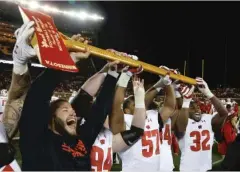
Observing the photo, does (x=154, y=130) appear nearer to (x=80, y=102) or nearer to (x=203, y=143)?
(x=80, y=102)

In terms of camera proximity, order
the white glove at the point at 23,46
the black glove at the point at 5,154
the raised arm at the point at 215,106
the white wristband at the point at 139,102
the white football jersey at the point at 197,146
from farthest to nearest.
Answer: the white football jersey at the point at 197,146
the raised arm at the point at 215,106
the white wristband at the point at 139,102
the black glove at the point at 5,154
the white glove at the point at 23,46

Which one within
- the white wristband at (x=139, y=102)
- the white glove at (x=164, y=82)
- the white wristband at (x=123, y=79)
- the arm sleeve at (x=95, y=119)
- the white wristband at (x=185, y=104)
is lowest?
the arm sleeve at (x=95, y=119)

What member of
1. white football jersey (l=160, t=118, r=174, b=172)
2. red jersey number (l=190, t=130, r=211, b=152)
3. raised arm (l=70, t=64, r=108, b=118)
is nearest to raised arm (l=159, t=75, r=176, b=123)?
white football jersey (l=160, t=118, r=174, b=172)

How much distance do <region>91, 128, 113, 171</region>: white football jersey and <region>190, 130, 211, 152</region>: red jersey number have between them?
2.16m

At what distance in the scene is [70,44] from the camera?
7.04ft

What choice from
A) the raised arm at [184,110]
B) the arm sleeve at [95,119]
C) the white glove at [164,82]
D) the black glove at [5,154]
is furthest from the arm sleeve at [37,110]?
the raised arm at [184,110]

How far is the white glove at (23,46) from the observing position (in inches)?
72.0

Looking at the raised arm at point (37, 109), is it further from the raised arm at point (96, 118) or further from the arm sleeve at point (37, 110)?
the raised arm at point (96, 118)

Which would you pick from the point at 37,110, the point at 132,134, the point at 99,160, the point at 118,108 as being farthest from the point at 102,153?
the point at 37,110

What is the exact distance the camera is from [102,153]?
2.92m

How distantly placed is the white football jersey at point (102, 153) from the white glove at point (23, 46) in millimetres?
1145

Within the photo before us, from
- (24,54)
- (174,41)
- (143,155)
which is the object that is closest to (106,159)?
(143,155)

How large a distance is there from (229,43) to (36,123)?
30184mm

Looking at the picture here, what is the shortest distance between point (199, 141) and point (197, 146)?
8 cm
